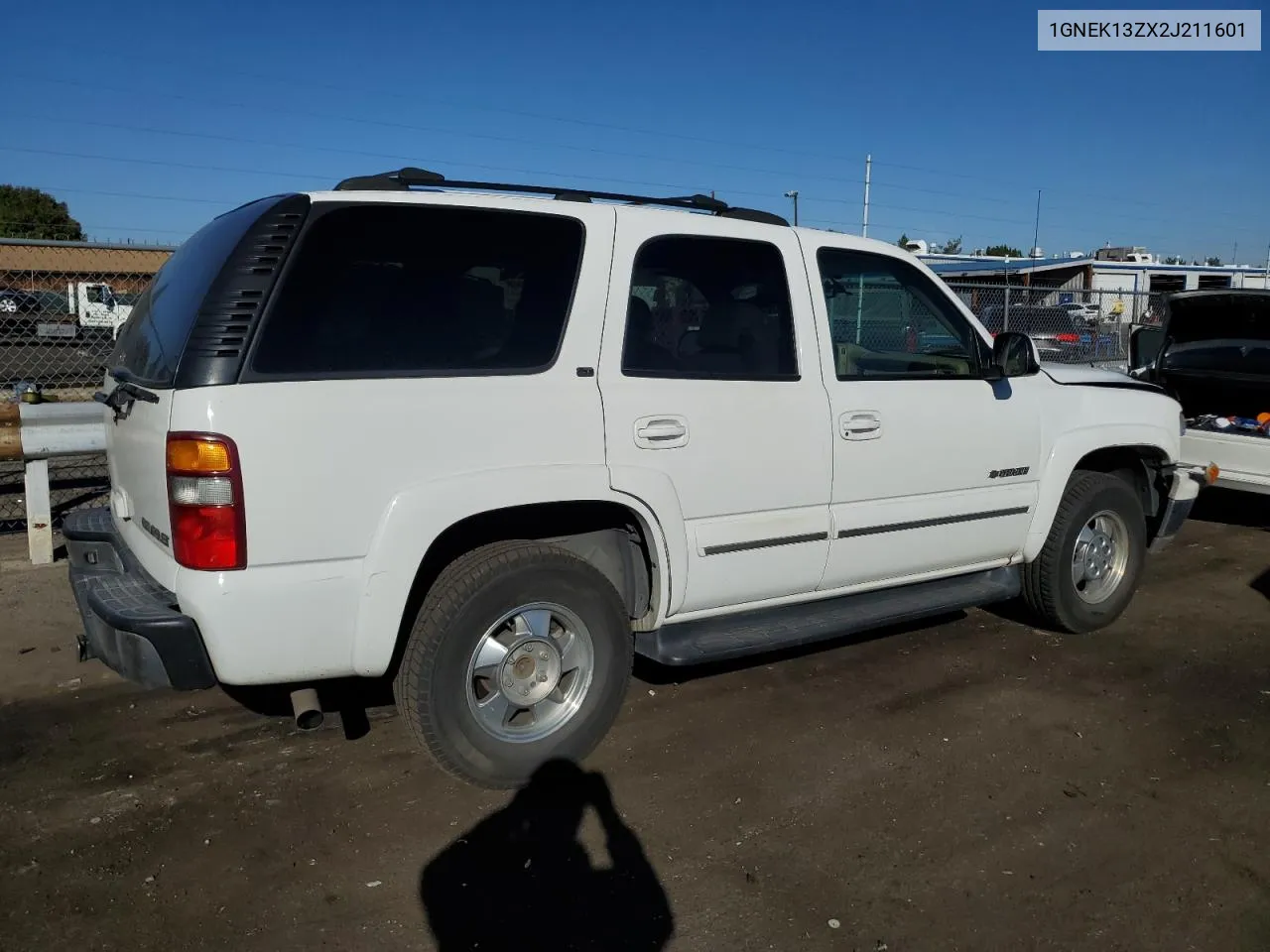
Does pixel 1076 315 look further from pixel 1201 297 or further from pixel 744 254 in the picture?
pixel 744 254

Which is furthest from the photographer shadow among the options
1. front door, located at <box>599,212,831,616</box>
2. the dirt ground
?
front door, located at <box>599,212,831,616</box>

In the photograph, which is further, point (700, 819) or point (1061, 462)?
point (1061, 462)

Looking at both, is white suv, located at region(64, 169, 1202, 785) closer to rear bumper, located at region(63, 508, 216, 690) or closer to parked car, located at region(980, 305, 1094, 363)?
rear bumper, located at region(63, 508, 216, 690)

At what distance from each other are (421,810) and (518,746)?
15.4 inches

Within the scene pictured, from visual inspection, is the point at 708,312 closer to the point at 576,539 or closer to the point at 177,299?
the point at 576,539

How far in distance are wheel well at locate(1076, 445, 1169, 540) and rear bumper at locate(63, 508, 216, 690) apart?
4.33 meters

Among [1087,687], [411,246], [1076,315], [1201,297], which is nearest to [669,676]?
[1087,687]

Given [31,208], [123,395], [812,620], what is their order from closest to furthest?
Result: [123,395]
[812,620]
[31,208]

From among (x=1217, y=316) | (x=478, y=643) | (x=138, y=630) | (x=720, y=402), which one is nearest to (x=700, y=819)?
(x=478, y=643)

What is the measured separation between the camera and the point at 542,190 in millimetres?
3869

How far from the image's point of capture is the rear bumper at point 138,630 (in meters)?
3.11

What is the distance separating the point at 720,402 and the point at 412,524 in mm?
1284

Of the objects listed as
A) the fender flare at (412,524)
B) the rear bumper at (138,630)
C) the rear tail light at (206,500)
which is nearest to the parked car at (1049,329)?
the fender flare at (412,524)

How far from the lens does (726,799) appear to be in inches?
144
